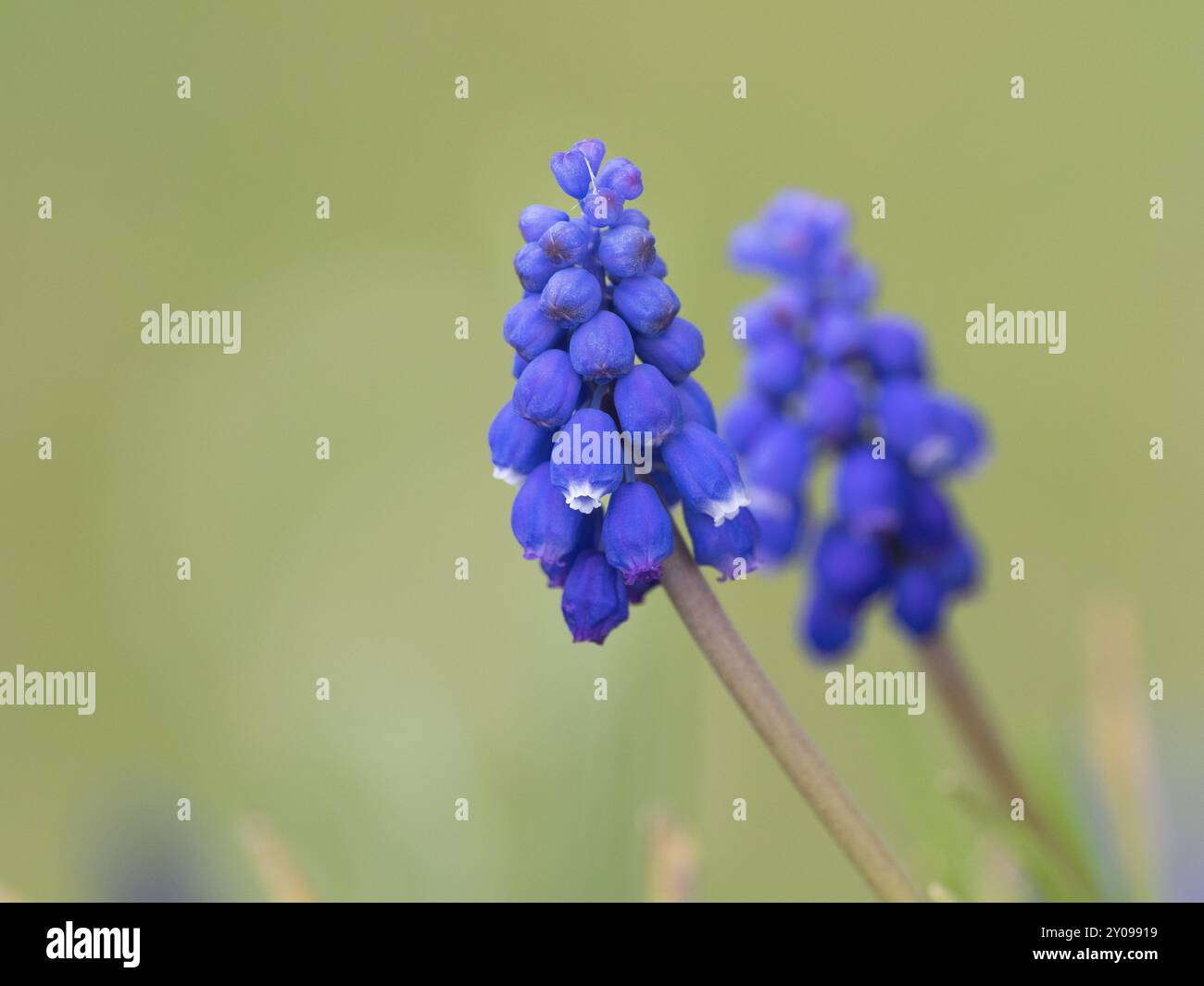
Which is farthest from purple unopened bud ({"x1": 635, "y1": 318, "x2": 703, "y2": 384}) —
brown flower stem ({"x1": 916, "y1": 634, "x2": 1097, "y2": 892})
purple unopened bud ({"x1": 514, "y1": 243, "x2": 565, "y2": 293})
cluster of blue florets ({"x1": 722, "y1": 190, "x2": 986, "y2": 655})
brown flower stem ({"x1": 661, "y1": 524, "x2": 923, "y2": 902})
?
brown flower stem ({"x1": 916, "y1": 634, "x2": 1097, "y2": 892})

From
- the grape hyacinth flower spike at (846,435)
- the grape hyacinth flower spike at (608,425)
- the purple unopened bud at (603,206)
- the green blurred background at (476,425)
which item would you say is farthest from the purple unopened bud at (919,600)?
the purple unopened bud at (603,206)

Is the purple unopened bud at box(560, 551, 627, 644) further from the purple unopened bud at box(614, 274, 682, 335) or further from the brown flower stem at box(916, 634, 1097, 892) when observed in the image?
the brown flower stem at box(916, 634, 1097, 892)

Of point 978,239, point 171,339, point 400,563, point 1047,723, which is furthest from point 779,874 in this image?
point 171,339

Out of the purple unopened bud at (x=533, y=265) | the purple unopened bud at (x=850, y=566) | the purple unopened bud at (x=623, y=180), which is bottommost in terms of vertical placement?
the purple unopened bud at (x=850, y=566)

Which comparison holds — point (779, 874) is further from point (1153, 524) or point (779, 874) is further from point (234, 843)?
point (1153, 524)

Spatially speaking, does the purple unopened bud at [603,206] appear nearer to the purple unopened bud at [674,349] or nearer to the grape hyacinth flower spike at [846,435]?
the purple unopened bud at [674,349]

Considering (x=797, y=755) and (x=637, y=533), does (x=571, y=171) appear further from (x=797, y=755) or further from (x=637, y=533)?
(x=797, y=755)

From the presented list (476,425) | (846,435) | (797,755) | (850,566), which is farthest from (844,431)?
(476,425)
